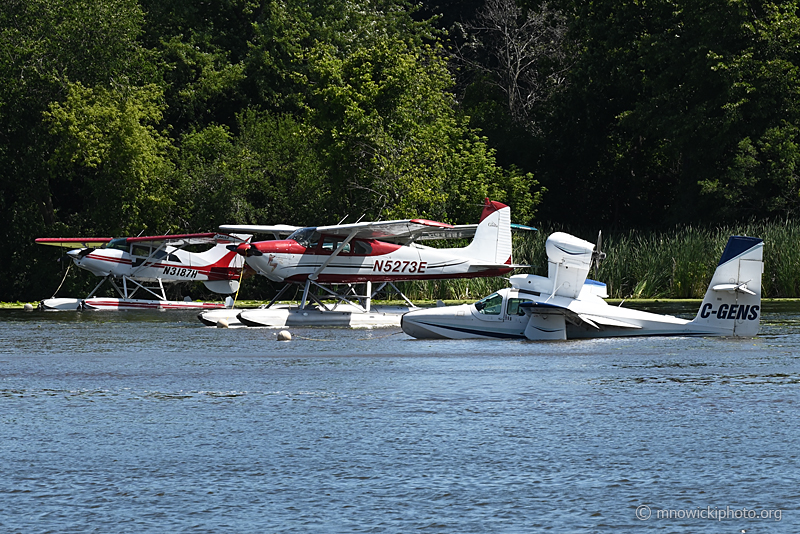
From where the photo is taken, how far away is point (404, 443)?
8.70 metres

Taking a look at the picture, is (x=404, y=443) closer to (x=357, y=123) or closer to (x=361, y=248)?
(x=361, y=248)

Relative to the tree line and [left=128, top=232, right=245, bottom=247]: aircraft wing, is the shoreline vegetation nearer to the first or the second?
[left=128, top=232, right=245, bottom=247]: aircraft wing

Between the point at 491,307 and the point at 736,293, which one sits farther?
the point at 491,307

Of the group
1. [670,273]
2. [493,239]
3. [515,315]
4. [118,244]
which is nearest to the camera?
[515,315]

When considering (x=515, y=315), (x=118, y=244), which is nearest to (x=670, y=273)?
(x=515, y=315)

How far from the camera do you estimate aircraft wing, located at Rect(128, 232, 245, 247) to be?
3334cm

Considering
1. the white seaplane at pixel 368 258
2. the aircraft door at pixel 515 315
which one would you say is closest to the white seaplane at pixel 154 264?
the white seaplane at pixel 368 258

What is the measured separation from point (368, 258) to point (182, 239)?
31.8ft

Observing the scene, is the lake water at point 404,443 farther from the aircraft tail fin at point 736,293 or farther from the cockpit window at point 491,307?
the cockpit window at point 491,307

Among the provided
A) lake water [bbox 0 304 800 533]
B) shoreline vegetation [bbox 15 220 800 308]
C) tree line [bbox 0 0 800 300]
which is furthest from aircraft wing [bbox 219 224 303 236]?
lake water [bbox 0 304 800 533]

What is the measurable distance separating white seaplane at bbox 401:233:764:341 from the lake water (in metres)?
1.88

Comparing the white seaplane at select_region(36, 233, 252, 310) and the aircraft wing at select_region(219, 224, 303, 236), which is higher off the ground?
the aircraft wing at select_region(219, 224, 303, 236)

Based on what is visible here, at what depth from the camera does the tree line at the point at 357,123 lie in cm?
3766

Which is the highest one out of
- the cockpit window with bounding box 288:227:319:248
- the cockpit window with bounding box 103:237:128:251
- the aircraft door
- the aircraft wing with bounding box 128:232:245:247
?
the cockpit window with bounding box 288:227:319:248
